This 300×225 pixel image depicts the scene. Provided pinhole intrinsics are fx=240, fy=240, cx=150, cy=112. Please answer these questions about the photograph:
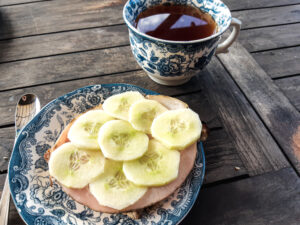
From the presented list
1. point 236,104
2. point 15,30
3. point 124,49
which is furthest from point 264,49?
point 15,30

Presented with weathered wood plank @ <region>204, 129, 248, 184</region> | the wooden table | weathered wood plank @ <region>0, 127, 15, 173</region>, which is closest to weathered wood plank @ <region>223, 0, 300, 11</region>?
the wooden table

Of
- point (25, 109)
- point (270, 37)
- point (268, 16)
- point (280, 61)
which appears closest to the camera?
point (25, 109)

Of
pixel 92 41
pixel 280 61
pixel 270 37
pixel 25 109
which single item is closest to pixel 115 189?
pixel 25 109

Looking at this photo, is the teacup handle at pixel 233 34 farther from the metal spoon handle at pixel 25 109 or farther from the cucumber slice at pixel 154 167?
the metal spoon handle at pixel 25 109

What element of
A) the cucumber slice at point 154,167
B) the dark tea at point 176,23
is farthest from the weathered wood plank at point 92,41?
the cucumber slice at point 154,167

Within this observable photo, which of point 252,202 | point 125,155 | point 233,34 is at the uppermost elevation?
point 233,34

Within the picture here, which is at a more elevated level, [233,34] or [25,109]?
[233,34]

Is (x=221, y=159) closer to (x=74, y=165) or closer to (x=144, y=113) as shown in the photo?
(x=144, y=113)

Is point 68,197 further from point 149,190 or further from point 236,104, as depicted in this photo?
point 236,104
